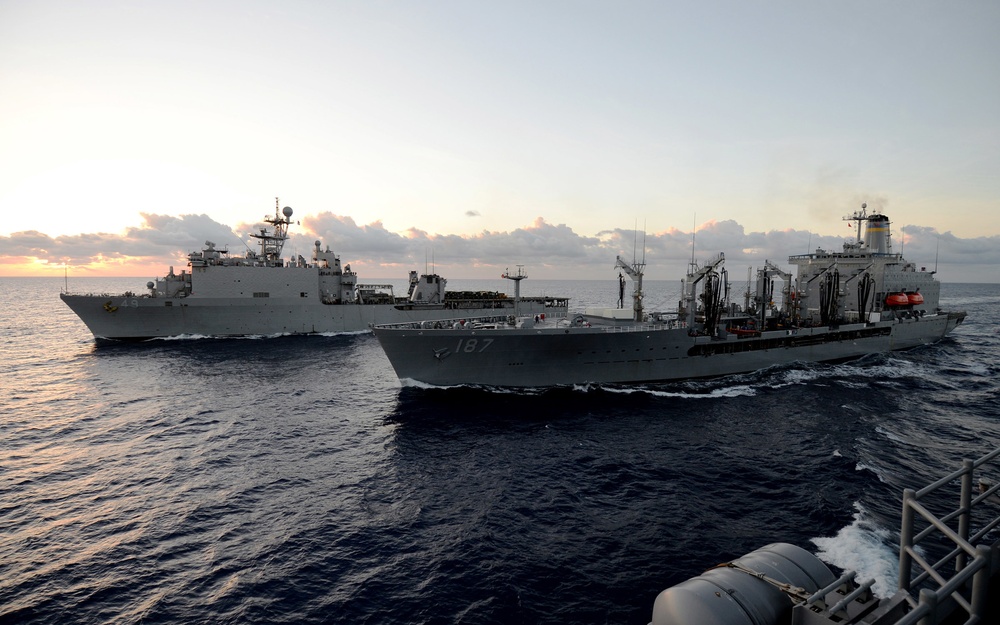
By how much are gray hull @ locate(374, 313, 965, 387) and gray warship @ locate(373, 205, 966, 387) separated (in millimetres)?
67

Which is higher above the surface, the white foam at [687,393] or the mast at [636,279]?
the mast at [636,279]

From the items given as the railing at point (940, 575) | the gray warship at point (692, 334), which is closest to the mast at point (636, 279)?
the gray warship at point (692, 334)

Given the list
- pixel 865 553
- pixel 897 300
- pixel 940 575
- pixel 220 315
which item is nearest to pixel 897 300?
pixel 897 300

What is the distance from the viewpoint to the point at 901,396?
96.7 feet

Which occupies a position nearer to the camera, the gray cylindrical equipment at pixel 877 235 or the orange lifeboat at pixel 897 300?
the orange lifeboat at pixel 897 300

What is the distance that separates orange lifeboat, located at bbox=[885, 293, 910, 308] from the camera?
145 feet

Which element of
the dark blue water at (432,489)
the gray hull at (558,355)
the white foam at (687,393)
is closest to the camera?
the dark blue water at (432,489)

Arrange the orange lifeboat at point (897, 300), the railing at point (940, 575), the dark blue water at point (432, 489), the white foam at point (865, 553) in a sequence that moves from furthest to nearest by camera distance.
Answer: the orange lifeboat at point (897, 300)
the white foam at point (865, 553)
the dark blue water at point (432, 489)
the railing at point (940, 575)

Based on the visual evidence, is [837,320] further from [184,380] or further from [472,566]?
[184,380]

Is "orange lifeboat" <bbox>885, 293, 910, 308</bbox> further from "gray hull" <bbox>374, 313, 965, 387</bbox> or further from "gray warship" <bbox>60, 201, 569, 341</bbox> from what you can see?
"gray warship" <bbox>60, 201, 569, 341</bbox>

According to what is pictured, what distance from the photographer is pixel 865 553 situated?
12898 mm

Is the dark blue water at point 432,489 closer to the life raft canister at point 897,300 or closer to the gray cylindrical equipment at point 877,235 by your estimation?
the life raft canister at point 897,300

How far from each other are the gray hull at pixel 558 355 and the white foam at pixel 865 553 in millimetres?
16153

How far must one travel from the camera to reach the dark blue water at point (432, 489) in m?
11.8
